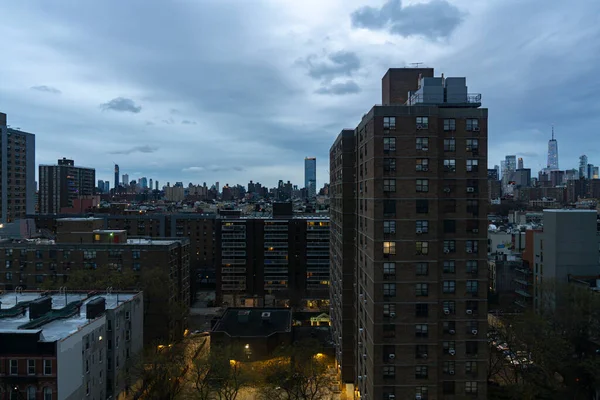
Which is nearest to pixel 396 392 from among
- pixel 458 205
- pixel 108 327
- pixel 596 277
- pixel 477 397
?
pixel 477 397

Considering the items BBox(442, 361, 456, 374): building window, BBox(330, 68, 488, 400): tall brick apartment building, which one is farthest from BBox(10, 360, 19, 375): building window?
BBox(442, 361, 456, 374): building window

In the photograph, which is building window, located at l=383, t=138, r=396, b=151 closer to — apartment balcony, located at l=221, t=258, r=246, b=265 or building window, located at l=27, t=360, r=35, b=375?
building window, located at l=27, t=360, r=35, b=375

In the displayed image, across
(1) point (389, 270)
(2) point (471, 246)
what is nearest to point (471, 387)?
(2) point (471, 246)

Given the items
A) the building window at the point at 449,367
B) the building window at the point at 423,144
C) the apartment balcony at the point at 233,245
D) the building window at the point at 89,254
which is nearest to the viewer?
the building window at the point at 423,144

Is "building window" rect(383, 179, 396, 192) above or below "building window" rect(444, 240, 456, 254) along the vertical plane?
above

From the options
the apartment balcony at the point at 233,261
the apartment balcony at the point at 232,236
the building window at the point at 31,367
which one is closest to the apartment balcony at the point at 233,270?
the apartment balcony at the point at 233,261

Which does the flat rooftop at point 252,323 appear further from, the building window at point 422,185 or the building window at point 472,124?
the building window at point 472,124

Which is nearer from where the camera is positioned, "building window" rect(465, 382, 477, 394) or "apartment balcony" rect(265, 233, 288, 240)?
"building window" rect(465, 382, 477, 394)
